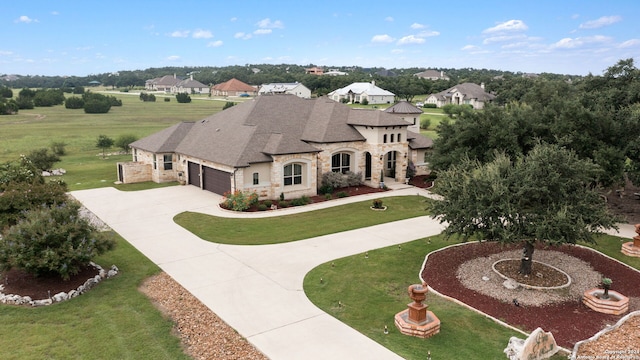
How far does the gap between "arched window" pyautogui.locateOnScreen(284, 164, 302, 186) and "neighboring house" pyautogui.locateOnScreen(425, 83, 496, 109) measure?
84.1 m

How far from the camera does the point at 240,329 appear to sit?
1311 centimetres

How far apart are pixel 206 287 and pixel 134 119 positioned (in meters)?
79.6

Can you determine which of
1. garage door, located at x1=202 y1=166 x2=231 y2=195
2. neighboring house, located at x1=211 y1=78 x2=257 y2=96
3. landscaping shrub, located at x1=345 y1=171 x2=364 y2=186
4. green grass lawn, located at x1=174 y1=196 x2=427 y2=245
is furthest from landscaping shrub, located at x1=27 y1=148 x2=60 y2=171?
neighboring house, located at x1=211 y1=78 x2=257 y2=96

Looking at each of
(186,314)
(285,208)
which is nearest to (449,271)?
(186,314)

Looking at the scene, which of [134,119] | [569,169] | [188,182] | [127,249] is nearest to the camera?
[569,169]

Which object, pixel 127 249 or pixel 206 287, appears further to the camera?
pixel 127 249

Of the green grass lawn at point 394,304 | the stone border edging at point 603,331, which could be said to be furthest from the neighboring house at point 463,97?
the stone border edging at point 603,331

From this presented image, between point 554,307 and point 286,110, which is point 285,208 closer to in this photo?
point 286,110

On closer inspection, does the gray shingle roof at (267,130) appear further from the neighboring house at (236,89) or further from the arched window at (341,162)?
the neighboring house at (236,89)

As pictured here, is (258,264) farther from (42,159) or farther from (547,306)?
(42,159)

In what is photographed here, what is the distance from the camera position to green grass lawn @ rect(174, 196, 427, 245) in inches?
866

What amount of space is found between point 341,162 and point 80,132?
51409mm

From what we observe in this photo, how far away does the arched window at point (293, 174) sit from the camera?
30.2 m

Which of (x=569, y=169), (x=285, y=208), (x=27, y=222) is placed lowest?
(x=285, y=208)
